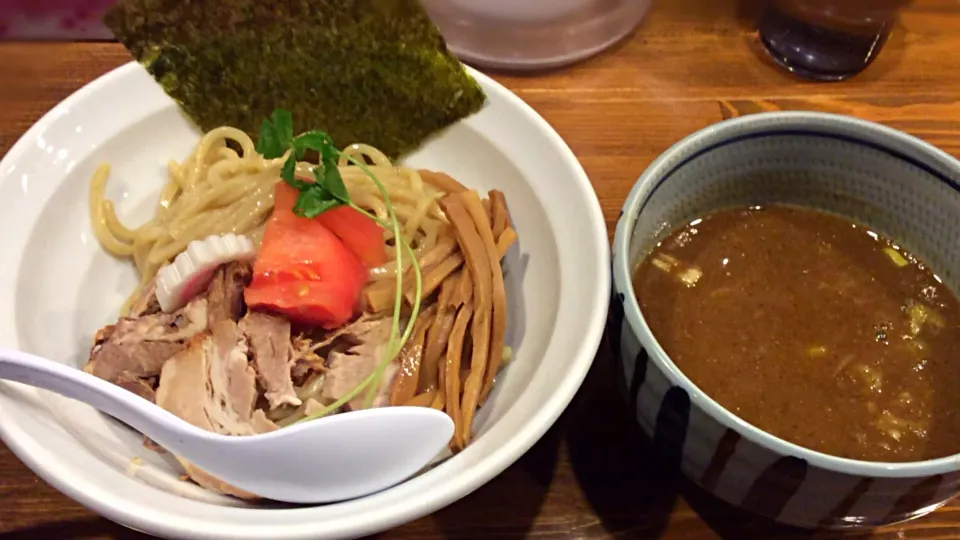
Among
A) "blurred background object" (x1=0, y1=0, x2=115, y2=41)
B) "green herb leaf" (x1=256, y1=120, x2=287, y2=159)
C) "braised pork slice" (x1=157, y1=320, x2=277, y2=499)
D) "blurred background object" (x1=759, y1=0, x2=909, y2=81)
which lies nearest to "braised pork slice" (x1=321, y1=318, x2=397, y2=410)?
"braised pork slice" (x1=157, y1=320, x2=277, y2=499)

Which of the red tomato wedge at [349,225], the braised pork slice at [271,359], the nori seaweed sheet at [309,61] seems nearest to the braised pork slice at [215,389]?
the braised pork slice at [271,359]

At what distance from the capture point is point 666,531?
118 cm

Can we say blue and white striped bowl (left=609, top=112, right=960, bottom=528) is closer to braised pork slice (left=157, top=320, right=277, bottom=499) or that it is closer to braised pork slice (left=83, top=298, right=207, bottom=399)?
braised pork slice (left=157, top=320, right=277, bottom=499)

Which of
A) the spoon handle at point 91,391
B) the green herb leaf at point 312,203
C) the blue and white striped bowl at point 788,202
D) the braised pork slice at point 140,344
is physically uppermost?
the blue and white striped bowl at point 788,202

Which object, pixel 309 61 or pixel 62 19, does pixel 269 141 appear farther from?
pixel 62 19

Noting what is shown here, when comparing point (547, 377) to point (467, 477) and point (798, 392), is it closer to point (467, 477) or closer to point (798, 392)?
point (467, 477)

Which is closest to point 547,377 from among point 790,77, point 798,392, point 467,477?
point 467,477

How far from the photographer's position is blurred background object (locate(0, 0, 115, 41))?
1.80 meters

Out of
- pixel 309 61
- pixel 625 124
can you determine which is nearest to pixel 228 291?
pixel 309 61

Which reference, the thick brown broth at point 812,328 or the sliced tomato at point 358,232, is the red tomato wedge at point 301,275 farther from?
the thick brown broth at point 812,328

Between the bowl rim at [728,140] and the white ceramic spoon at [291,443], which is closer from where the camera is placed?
the bowl rim at [728,140]

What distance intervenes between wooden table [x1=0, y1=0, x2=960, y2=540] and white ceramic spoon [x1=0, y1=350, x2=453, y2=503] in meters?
0.17

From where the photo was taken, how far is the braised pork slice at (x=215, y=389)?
1.13 m

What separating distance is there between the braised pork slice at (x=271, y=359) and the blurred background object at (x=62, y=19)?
3.26 ft
